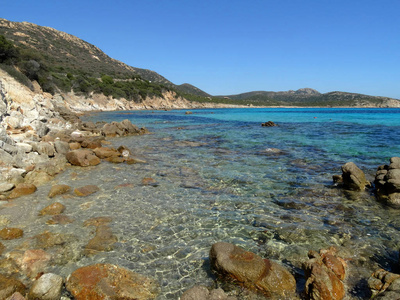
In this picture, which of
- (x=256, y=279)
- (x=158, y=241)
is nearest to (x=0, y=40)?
(x=158, y=241)

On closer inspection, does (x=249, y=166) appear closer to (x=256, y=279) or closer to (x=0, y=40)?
(x=256, y=279)

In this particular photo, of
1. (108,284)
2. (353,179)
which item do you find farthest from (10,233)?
(353,179)

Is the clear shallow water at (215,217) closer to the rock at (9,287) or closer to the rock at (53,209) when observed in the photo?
the rock at (53,209)

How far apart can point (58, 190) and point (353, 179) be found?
37.6 feet

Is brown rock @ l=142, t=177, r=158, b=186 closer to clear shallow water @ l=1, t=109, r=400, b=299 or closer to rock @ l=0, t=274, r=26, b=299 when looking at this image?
clear shallow water @ l=1, t=109, r=400, b=299

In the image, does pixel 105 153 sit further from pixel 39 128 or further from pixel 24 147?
pixel 39 128

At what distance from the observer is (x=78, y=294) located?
14.8 ft

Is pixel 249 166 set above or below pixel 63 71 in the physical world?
below

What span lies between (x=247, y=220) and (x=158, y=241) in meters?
2.74

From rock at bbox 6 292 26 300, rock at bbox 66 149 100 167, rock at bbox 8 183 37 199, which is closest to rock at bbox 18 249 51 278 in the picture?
rock at bbox 6 292 26 300

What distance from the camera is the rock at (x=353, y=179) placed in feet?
32.1

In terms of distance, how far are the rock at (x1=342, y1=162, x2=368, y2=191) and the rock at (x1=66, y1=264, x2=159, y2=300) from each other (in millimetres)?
8611

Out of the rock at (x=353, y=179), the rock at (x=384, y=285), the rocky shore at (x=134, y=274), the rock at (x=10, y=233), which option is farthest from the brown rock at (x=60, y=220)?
the rock at (x=353, y=179)

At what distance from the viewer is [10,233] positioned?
6438 mm
